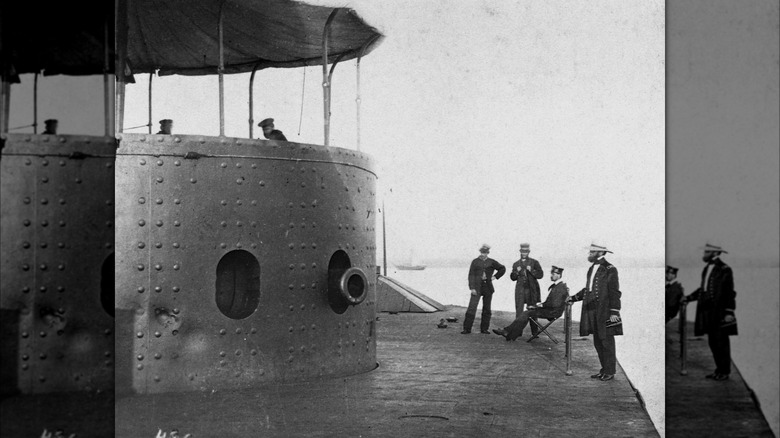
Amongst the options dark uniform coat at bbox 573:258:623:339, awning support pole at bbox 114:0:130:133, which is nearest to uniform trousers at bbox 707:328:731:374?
dark uniform coat at bbox 573:258:623:339

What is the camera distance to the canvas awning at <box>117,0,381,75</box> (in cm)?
709

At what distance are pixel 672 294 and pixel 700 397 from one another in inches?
31.7

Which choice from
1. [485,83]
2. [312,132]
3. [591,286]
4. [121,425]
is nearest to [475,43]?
[485,83]

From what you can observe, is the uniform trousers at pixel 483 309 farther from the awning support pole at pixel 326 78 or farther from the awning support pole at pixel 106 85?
the awning support pole at pixel 106 85

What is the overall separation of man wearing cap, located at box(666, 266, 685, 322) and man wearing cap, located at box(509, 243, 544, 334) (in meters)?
0.92

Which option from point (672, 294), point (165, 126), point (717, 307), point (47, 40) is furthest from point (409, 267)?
point (47, 40)

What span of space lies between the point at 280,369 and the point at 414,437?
1928mm

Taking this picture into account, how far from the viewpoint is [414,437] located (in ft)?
18.7

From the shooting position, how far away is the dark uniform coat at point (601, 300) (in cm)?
651

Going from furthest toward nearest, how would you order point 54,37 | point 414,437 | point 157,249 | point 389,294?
1. point 389,294
2. point 157,249
3. point 414,437
4. point 54,37

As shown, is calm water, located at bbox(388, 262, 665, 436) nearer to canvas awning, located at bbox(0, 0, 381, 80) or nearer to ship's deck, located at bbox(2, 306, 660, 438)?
ship's deck, located at bbox(2, 306, 660, 438)

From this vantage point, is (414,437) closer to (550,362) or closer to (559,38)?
(550,362)

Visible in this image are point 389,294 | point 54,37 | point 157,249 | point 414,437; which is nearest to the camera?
point 54,37

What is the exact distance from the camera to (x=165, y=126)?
7.02 meters
